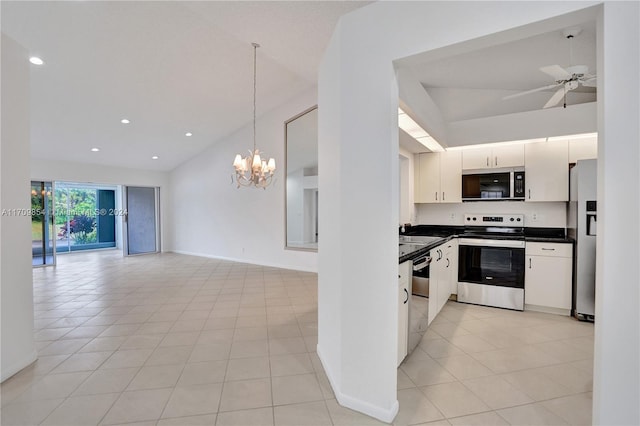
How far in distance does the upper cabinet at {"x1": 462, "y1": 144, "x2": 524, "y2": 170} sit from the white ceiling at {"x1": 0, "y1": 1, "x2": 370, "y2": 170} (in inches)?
102

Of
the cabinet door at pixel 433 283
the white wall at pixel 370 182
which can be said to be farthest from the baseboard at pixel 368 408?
the cabinet door at pixel 433 283

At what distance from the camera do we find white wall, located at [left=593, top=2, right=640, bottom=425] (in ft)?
4.07

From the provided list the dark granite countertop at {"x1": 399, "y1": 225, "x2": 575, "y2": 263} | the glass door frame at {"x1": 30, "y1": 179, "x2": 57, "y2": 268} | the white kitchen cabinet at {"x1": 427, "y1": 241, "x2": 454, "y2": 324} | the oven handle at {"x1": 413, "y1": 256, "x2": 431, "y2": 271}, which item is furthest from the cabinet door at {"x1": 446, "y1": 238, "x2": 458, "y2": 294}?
the glass door frame at {"x1": 30, "y1": 179, "x2": 57, "y2": 268}

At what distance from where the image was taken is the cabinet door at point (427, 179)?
14.8 feet

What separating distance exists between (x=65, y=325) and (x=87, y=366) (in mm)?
1279

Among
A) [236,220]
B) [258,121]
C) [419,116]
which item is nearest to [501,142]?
[419,116]

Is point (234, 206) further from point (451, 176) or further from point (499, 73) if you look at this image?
point (499, 73)

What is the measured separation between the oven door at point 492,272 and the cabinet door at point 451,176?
2.61 ft

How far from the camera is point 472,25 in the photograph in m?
1.53

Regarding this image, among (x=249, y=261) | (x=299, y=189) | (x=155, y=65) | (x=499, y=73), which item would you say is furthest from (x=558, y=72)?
(x=249, y=261)

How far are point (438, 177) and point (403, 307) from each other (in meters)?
2.89

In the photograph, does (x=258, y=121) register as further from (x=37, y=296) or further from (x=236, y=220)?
(x=37, y=296)

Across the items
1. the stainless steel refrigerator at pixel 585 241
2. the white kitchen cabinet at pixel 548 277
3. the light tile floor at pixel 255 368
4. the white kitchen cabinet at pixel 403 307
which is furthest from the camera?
the white kitchen cabinet at pixel 548 277

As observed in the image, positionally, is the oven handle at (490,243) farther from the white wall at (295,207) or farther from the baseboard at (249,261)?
the white wall at (295,207)
